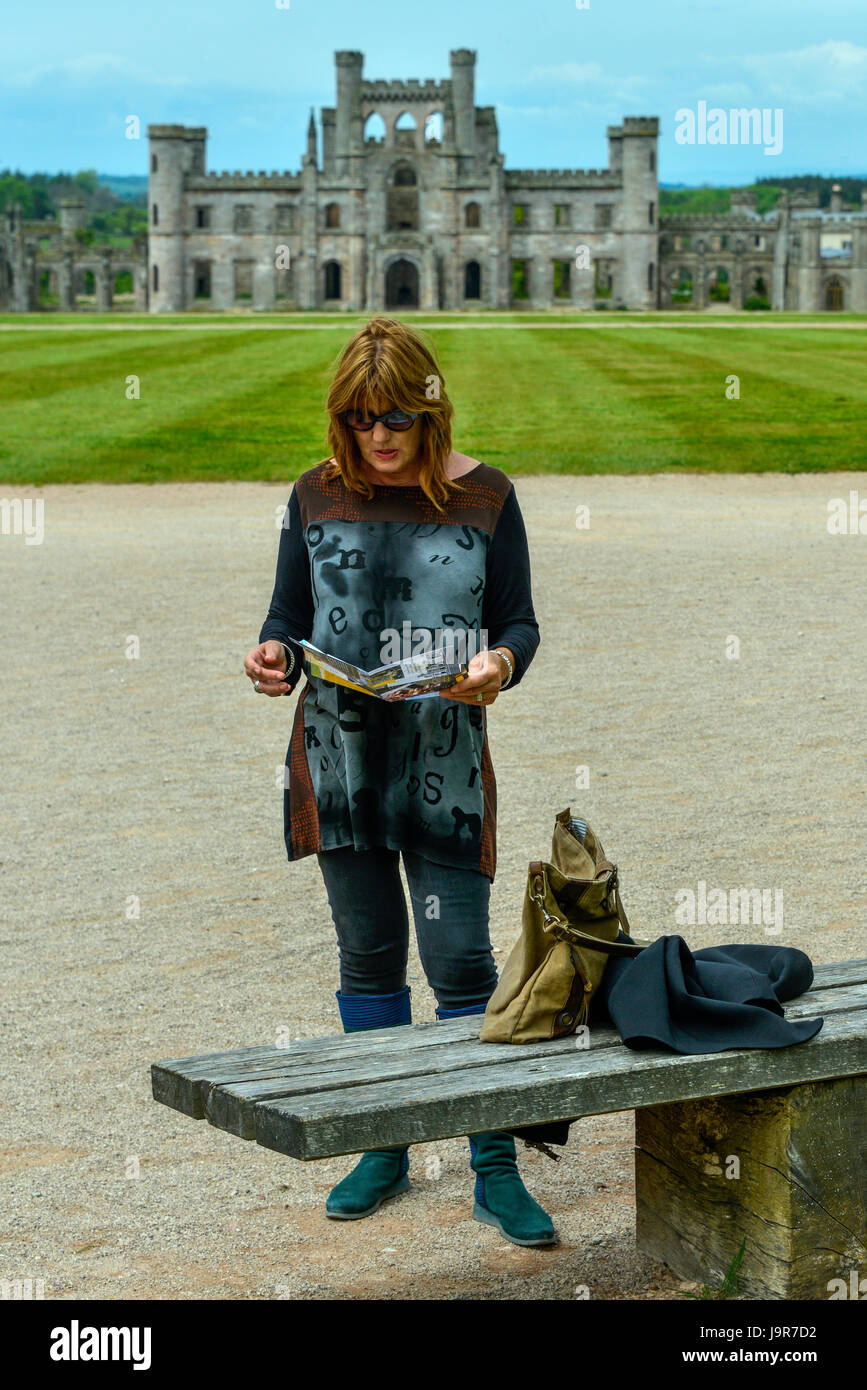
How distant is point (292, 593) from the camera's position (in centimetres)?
390

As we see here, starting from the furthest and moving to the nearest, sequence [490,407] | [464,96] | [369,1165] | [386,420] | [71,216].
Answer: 1. [71,216]
2. [464,96]
3. [490,407]
4. [369,1165]
5. [386,420]

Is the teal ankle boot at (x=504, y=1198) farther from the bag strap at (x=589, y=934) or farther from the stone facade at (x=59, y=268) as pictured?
the stone facade at (x=59, y=268)

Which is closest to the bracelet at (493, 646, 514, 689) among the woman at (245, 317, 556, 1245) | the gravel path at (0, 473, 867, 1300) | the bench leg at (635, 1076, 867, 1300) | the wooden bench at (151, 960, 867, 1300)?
the woman at (245, 317, 556, 1245)

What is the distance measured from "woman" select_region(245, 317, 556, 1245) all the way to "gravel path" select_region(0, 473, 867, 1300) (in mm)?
532

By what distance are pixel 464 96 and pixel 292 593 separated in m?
94.8

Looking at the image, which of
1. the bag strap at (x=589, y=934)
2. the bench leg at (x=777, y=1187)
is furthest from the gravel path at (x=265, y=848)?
the bag strap at (x=589, y=934)

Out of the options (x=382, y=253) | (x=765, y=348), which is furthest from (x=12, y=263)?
(x=765, y=348)

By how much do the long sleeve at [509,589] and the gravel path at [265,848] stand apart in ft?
4.63

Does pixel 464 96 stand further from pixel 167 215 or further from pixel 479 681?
pixel 479 681

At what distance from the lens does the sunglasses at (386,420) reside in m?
3.60

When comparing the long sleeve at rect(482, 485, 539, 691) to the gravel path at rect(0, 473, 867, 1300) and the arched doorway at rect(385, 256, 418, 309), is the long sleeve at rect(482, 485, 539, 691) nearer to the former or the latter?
the gravel path at rect(0, 473, 867, 1300)

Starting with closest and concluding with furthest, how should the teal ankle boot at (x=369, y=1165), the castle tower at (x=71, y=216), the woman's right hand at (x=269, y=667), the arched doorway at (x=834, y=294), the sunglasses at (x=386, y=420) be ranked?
the sunglasses at (x=386, y=420), the woman's right hand at (x=269, y=667), the teal ankle boot at (x=369, y=1165), the arched doorway at (x=834, y=294), the castle tower at (x=71, y=216)

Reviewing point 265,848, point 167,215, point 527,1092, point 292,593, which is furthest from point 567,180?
point 527,1092

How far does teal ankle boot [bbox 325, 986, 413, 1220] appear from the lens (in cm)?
393
